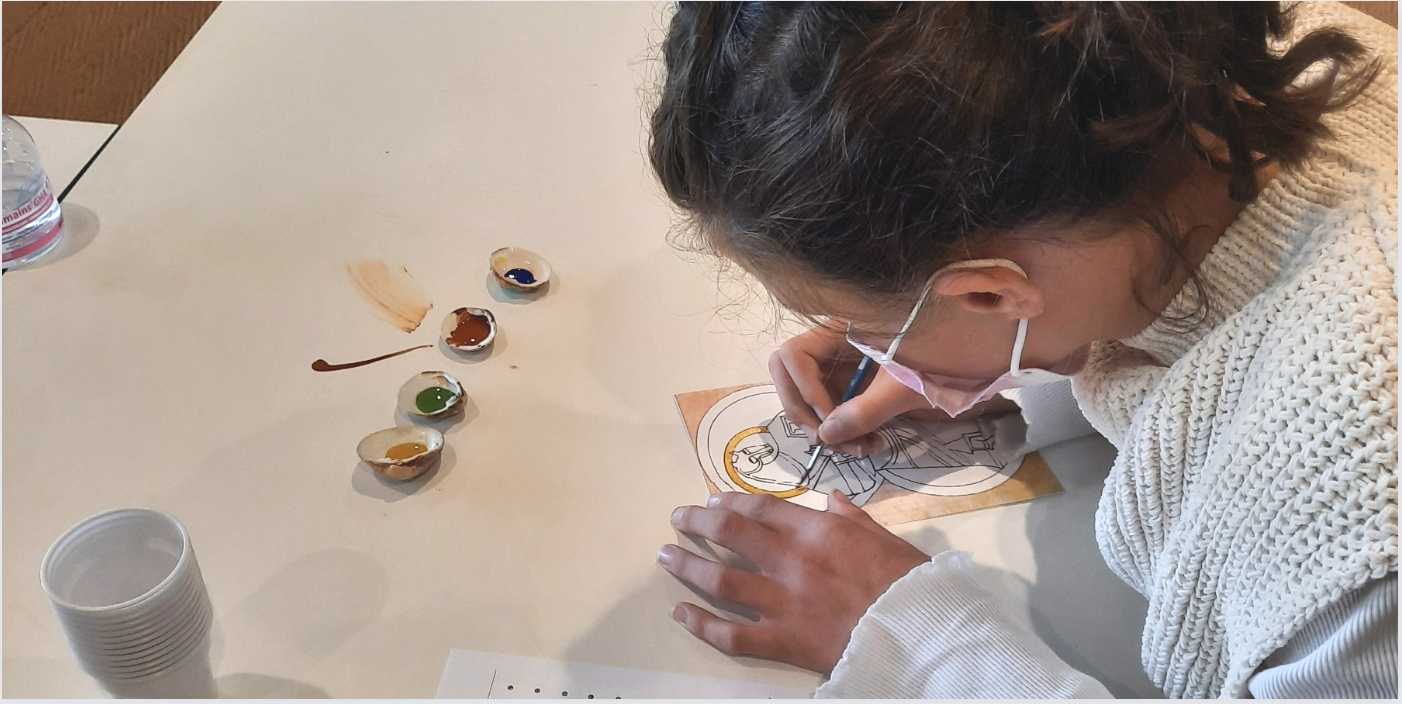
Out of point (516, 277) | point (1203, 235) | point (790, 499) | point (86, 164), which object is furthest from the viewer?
point (86, 164)

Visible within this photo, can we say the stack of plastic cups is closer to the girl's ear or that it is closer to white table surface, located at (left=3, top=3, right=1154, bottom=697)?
white table surface, located at (left=3, top=3, right=1154, bottom=697)

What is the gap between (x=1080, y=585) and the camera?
2.18 ft

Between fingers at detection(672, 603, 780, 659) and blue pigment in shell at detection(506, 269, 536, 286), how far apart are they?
0.36 m

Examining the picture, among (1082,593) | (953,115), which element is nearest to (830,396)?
(1082,593)

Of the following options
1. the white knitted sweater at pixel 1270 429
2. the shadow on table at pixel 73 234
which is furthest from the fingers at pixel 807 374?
the shadow on table at pixel 73 234

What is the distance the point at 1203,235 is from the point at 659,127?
1.08 ft

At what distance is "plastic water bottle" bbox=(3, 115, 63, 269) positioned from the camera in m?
0.85

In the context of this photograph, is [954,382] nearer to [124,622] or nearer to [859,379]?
[859,379]

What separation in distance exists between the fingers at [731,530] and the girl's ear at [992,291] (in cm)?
20

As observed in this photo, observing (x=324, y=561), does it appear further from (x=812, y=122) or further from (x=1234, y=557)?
(x=1234, y=557)

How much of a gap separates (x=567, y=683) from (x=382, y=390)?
30 cm

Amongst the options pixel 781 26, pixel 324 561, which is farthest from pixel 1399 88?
pixel 324 561

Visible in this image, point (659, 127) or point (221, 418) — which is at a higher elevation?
point (659, 127)

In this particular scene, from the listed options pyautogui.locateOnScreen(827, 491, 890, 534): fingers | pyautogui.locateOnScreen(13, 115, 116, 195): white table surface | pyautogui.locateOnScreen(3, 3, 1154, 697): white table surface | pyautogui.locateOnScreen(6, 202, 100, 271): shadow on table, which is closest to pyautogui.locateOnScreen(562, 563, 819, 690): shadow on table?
pyautogui.locateOnScreen(3, 3, 1154, 697): white table surface
